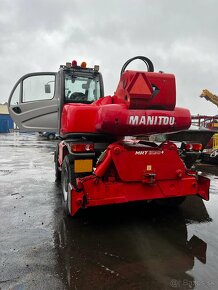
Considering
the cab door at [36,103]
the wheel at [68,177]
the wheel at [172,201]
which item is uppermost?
the cab door at [36,103]

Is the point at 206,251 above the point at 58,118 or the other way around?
the other way around

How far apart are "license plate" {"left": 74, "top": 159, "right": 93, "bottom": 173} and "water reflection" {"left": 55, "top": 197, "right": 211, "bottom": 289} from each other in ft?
2.85

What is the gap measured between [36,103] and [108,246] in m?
3.69

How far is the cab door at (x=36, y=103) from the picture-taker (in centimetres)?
635

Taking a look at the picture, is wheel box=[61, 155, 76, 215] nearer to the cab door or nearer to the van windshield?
the cab door

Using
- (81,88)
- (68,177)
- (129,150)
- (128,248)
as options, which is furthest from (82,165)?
(81,88)

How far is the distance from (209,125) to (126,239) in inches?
504

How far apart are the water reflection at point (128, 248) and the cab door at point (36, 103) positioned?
82.9 inches

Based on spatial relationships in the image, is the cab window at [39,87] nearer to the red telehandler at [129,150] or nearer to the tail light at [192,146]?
the red telehandler at [129,150]

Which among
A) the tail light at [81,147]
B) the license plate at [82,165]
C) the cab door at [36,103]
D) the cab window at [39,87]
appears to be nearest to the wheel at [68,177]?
the license plate at [82,165]

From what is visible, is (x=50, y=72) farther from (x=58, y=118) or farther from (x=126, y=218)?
(x=126, y=218)

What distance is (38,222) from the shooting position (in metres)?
4.77

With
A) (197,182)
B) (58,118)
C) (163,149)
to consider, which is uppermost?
(58,118)

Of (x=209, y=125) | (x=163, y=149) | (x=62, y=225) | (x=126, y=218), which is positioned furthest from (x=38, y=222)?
(x=209, y=125)
